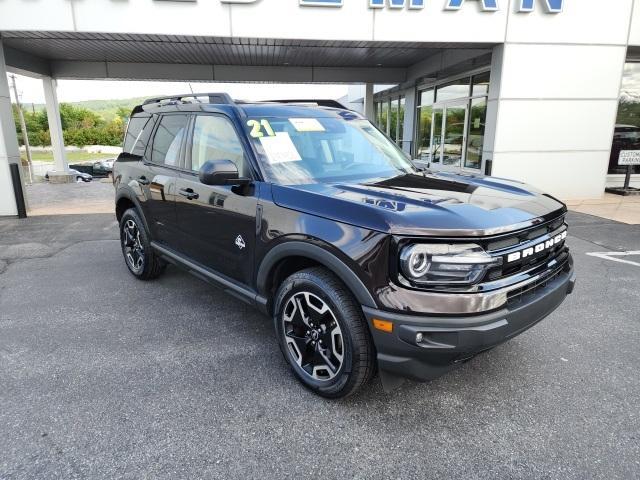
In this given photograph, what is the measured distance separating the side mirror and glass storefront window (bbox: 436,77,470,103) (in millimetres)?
11132

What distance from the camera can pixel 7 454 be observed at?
90.9 inches

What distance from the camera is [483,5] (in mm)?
8680

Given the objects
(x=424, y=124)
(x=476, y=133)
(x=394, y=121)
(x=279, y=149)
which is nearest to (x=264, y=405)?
(x=279, y=149)

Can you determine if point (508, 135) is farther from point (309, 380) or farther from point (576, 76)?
point (309, 380)

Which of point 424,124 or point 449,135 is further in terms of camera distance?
point 424,124

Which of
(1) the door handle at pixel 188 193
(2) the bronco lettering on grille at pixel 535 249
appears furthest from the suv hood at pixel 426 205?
(1) the door handle at pixel 188 193

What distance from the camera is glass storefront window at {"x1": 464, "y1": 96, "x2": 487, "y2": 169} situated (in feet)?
38.4

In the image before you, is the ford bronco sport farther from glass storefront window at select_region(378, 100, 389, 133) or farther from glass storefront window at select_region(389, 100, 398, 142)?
glass storefront window at select_region(378, 100, 389, 133)

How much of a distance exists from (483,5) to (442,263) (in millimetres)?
8405

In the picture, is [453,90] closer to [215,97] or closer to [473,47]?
[473,47]

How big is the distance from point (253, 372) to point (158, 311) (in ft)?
4.96

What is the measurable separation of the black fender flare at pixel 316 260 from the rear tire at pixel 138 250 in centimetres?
209

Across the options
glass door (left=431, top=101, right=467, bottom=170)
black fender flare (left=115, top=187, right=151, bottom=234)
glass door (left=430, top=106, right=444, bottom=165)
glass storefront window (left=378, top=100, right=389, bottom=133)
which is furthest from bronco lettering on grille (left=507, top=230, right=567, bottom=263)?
glass storefront window (left=378, top=100, right=389, bottom=133)

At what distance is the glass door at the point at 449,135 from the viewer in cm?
1295
